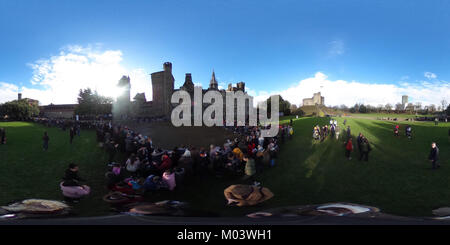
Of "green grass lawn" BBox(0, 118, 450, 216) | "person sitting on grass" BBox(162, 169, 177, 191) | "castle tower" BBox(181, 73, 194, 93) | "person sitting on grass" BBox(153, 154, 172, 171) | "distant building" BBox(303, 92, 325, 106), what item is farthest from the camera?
"castle tower" BBox(181, 73, 194, 93)

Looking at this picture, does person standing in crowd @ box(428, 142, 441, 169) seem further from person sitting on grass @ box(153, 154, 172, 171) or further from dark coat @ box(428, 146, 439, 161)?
person sitting on grass @ box(153, 154, 172, 171)

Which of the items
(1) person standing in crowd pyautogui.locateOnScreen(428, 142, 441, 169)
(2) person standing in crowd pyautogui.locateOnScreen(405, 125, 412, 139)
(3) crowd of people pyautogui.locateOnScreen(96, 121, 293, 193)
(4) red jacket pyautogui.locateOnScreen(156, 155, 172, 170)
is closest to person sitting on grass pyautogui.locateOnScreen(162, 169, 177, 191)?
(3) crowd of people pyautogui.locateOnScreen(96, 121, 293, 193)

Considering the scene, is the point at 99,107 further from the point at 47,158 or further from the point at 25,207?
the point at 25,207

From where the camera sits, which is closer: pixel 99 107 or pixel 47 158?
pixel 47 158

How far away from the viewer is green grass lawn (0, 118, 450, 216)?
2561 mm

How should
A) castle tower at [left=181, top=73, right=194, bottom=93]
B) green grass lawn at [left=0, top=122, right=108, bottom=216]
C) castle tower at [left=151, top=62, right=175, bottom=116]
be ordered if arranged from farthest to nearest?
castle tower at [left=151, top=62, right=175, bottom=116] → castle tower at [left=181, top=73, right=194, bottom=93] → green grass lawn at [left=0, top=122, right=108, bottom=216]

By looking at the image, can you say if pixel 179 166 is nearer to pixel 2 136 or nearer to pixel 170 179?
pixel 170 179

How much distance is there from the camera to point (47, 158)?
409 centimetres

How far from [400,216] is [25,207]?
20.5ft

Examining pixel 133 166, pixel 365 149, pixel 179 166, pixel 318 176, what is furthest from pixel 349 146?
pixel 133 166

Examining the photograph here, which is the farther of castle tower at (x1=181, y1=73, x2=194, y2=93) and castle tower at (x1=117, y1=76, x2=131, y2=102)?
castle tower at (x1=181, y1=73, x2=194, y2=93)
